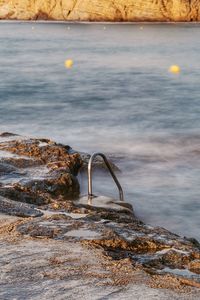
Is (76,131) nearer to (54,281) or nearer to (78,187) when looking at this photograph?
(78,187)

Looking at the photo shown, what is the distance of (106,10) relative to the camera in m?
66.5

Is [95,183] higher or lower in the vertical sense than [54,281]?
lower

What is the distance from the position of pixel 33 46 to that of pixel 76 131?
87.7 feet

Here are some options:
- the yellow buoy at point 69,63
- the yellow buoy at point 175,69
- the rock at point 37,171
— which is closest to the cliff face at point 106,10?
the yellow buoy at point 69,63

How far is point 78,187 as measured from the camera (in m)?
8.49

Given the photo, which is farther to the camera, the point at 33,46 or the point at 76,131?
the point at 33,46

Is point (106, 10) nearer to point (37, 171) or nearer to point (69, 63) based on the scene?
point (69, 63)

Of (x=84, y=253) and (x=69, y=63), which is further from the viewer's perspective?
(x=69, y=63)

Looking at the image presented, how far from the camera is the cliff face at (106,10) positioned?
64000 millimetres

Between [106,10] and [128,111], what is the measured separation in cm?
5084

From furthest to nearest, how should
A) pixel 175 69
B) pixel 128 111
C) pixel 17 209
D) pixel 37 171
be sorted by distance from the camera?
pixel 175 69, pixel 128 111, pixel 37 171, pixel 17 209

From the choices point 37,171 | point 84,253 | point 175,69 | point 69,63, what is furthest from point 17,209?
point 69,63

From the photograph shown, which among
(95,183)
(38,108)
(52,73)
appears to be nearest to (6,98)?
(38,108)

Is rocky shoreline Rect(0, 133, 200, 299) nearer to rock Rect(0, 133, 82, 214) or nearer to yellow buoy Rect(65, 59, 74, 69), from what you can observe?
rock Rect(0, 133, 82, 214)
